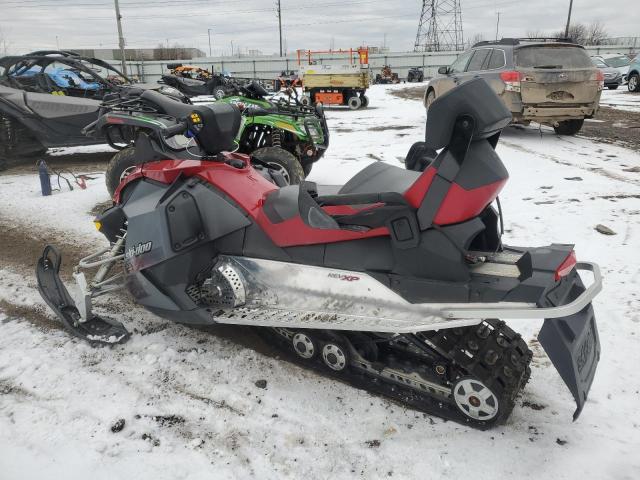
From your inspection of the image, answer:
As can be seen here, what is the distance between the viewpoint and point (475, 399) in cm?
232

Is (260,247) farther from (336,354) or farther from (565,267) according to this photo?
(565,267)

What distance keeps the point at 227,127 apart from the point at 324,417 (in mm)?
1763

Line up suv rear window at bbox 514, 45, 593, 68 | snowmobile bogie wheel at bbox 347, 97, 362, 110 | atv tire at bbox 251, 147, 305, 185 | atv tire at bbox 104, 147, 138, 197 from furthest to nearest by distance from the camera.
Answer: snowmobile bogie wheel at bbox 347, 97, 362, 110, suv rear window at bbox 514, 45, 593, 68, atv tire at bbox 251, 147, 305, 185, atv tire at bbox 104, 147, 138, 197

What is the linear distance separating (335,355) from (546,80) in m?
7.99

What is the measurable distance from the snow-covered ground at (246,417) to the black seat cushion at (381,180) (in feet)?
3.65

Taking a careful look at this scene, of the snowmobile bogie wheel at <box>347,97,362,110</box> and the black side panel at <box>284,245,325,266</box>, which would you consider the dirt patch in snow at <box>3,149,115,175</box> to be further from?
the snowmobile bogie wheel at <box>347,97,362,110</box>

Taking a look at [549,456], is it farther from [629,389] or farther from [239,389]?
[239,389]

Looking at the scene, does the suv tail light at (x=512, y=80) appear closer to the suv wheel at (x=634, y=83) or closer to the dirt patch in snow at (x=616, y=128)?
the dirt patch in snow at (x=616, y=128)

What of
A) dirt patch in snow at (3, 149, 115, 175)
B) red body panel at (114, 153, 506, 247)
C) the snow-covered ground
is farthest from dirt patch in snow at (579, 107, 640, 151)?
dirt patch in snow at (3, 149, 115, 175)

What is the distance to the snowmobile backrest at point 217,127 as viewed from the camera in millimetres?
2857

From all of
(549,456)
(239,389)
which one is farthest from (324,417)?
(549,456)

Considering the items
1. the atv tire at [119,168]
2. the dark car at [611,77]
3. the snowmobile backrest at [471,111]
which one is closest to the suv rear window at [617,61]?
the dark car at [611,77]

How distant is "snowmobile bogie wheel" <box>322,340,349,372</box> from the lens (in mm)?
2650

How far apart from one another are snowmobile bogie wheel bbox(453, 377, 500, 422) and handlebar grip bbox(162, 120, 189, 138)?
6.74ft
